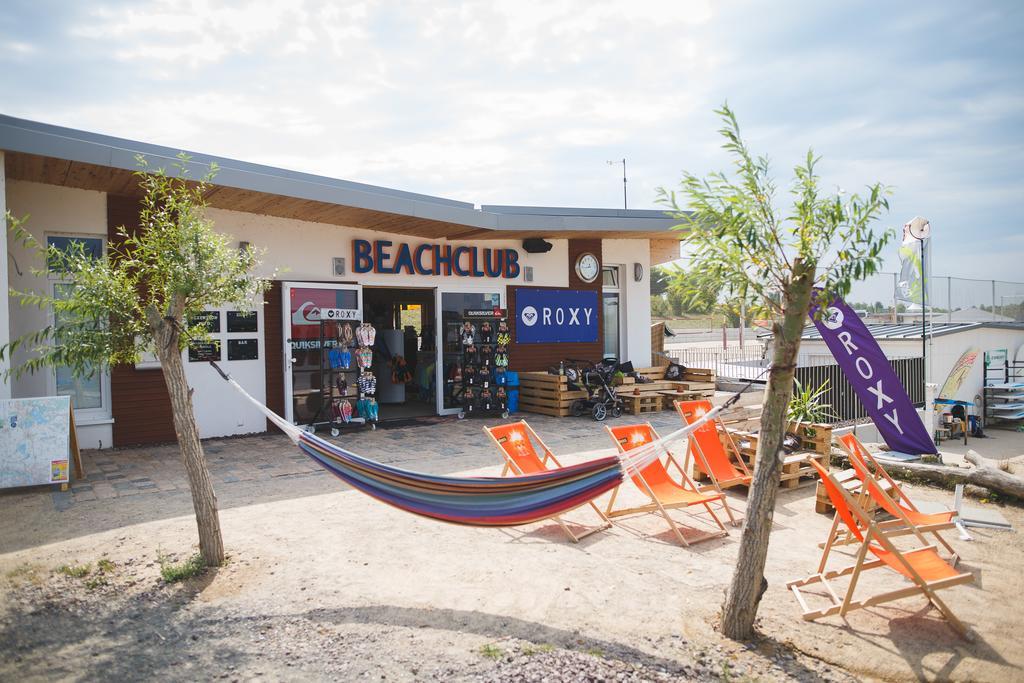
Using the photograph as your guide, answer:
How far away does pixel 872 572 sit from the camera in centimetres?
445

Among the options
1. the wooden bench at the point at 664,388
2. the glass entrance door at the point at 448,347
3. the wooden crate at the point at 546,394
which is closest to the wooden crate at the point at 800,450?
the wooden crate at the point at 546,394

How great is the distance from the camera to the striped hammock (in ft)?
13.2

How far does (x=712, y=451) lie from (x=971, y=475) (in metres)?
2.45

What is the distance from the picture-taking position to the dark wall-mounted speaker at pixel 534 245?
12.0 meters

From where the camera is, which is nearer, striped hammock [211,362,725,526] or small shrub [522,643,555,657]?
small shrub [522,643,555,657]

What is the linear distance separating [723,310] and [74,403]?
767 centimetres

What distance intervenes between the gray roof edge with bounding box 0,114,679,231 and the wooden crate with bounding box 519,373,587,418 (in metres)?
2.52

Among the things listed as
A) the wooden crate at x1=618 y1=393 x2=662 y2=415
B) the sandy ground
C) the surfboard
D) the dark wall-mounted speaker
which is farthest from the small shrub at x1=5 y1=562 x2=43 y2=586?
the surfboard

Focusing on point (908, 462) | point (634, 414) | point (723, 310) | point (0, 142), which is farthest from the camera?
point (634, 414)

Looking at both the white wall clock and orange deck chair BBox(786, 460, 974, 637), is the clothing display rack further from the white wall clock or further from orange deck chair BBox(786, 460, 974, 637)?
orange deck chair BBox(786, 460, 974, 637)

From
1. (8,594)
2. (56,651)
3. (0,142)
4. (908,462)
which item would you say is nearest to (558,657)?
(56,651)

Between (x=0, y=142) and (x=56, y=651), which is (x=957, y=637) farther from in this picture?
(x=0, y=142)

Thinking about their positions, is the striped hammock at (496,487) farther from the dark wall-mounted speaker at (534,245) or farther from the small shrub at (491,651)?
the dark wall-mounted speaker at (534,245)

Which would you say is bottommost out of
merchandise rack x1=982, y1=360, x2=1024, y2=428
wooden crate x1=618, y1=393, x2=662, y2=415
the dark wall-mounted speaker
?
merchandise rack x1=982, y1=360, x2=1024, y2=428
